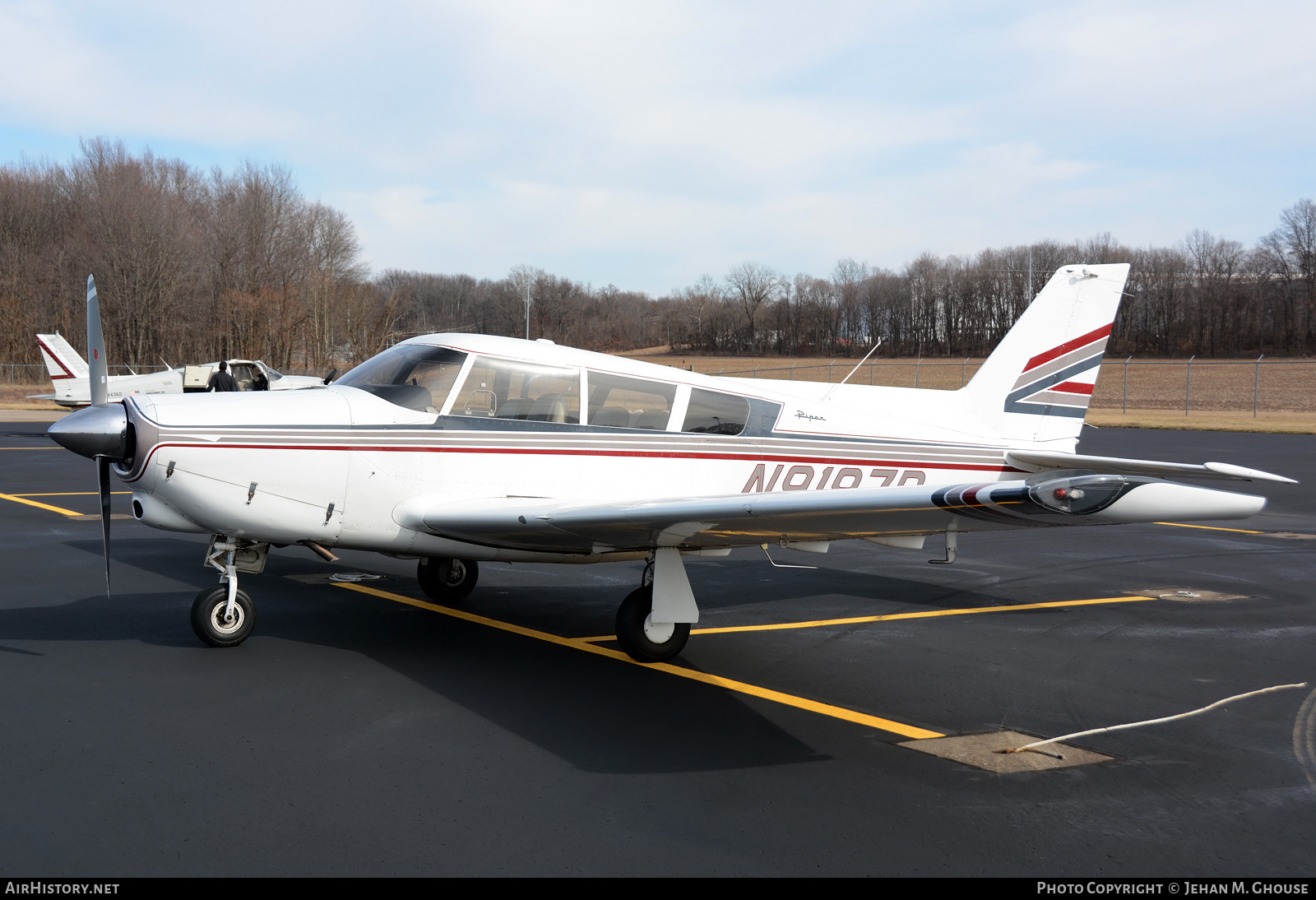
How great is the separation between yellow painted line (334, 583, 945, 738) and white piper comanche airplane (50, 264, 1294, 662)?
0.27 meters

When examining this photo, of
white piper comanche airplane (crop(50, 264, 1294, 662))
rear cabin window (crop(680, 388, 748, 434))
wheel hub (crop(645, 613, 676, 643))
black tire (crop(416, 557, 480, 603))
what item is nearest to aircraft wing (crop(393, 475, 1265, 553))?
white piper comanche airplane (crop(50, 264, 1294, 662))

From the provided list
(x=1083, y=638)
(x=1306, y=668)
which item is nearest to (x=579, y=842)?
(x=1083, y=638)

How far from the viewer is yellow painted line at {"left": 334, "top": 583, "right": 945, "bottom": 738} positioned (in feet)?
15.7

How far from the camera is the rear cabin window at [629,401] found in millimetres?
6320

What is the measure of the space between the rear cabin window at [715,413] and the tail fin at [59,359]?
94.2 feet

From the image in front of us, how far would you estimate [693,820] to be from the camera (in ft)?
12.0

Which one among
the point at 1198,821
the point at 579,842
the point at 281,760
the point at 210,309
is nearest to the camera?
the point at 579,842

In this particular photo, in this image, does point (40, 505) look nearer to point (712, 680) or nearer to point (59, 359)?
point (712, 680)

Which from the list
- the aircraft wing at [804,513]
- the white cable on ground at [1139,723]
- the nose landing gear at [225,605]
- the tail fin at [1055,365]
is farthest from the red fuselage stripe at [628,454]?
the white cable on ground at [1139,723]

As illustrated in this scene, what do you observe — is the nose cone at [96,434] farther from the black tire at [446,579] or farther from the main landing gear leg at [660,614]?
the main landing gear leg at [660,614]

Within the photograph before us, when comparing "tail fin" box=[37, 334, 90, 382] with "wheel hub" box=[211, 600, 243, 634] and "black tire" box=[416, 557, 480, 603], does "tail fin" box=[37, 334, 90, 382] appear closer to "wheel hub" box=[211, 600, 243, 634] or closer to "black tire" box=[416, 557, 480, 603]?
"black tire" box=[416, 557, 480, 603]

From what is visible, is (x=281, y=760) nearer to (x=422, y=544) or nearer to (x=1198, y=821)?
(x=422, y=544)

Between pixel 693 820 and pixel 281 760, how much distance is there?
1.98 metres

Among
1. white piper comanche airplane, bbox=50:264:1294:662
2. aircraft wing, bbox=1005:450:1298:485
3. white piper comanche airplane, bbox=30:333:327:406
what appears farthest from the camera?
white piper comanche airplane, bbox=30:333:327:406
